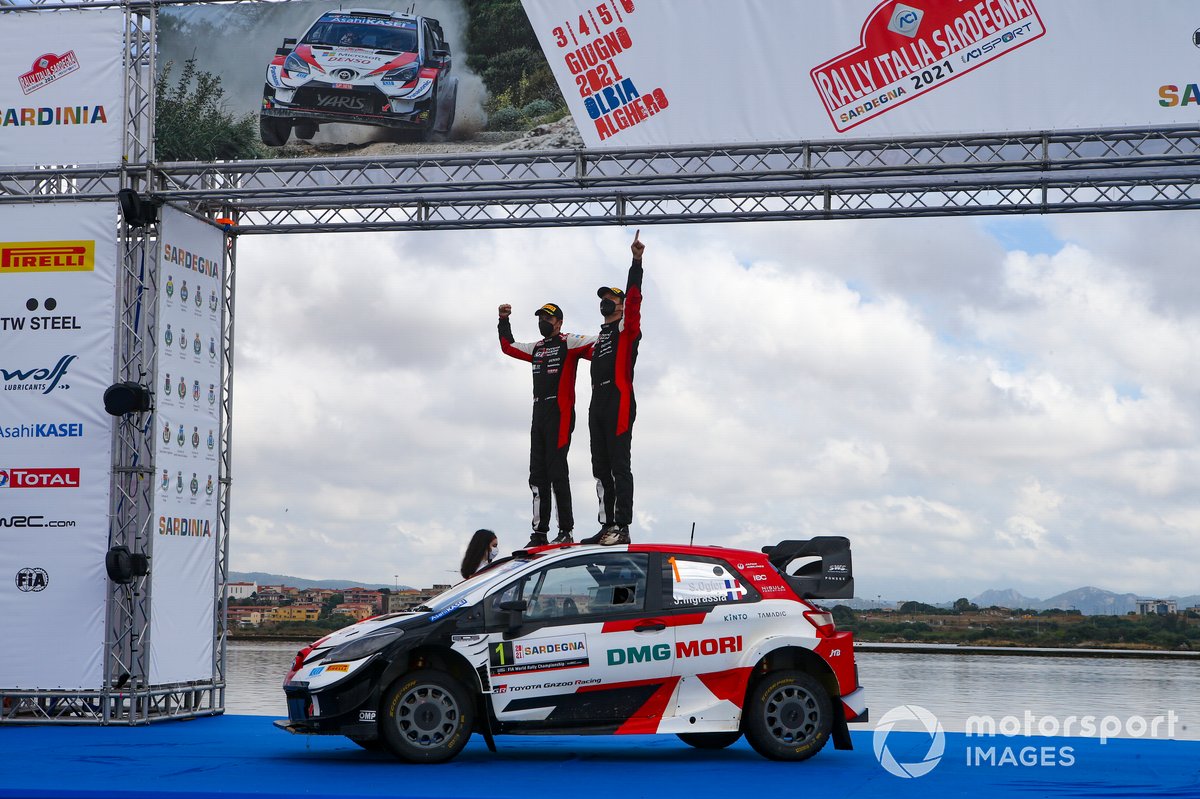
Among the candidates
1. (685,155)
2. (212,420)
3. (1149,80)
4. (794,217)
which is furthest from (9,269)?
→ (1149,80)

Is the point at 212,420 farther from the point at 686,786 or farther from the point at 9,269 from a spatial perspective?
the point at 686,786

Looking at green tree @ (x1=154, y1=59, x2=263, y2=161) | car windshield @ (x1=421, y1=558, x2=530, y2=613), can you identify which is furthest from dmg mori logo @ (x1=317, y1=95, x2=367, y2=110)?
car windshield @ (x1=421, y1=558, x2=530, y2=613)

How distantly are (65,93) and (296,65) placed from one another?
2.46m

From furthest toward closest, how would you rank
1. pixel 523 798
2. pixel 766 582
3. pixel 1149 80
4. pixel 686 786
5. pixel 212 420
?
pixel 212 420
pixel 1149 80
pixel 766 582
pixel 686 786
pixel 523 798

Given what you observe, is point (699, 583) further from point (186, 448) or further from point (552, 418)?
point (186, 448)

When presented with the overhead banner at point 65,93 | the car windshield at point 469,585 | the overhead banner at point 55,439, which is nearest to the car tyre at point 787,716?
the car windshield at point 469,585

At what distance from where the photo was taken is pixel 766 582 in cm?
1012

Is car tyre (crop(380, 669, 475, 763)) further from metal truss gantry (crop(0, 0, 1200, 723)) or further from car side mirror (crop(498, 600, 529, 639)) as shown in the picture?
metal truss gantry (crop(0, 0, 1200, 723))

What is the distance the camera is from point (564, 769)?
953 cm

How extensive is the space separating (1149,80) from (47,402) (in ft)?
37.1

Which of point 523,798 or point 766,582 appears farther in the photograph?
point 766,582

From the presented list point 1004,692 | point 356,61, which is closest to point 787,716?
point 356,61

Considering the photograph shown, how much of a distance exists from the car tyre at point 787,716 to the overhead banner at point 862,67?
578 centimetres

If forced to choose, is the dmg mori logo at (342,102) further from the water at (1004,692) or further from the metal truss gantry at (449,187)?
the water at (1004,692)
